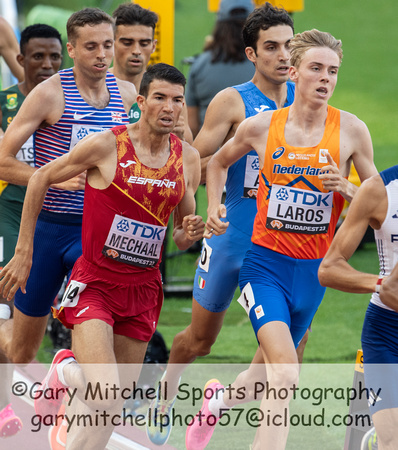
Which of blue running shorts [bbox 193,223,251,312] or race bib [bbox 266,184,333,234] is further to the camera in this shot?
blue running shorts [bbox 193,223,251,312]

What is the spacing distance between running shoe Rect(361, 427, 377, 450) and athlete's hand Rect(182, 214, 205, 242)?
138 cm

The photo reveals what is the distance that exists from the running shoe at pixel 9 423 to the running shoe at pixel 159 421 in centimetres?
86

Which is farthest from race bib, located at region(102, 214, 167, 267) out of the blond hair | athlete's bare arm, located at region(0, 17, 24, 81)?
athlete's bare arm, located at region(0, 17, 24, 81)

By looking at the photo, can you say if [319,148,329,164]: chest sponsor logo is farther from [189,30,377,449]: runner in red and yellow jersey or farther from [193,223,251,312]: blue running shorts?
[193,223,251,312]: blue running shorts

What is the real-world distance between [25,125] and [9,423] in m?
1.98

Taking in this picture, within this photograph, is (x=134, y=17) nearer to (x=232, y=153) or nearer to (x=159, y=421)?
(x=232, y=153)

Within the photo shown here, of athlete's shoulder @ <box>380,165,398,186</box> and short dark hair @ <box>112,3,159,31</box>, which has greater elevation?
short dark hair @ <box>112,3,159,31</box>

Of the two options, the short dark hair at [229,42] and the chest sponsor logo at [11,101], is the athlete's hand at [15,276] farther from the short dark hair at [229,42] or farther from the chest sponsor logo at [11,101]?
the short dark hair at [229,42]

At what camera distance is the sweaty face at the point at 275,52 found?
5.62m

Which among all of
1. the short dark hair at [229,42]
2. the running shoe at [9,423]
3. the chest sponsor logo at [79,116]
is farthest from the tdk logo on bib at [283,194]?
the short dark hair at [229,42]

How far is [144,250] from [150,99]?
83 centimetres

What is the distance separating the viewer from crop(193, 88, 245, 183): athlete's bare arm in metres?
5.64

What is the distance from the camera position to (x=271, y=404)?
471cm

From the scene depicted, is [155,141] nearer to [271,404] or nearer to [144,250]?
[144,250]
